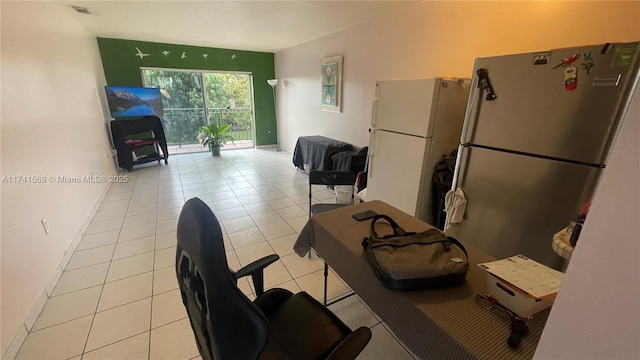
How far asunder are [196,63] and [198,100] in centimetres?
86

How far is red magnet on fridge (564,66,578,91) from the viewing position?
1282 millimetres

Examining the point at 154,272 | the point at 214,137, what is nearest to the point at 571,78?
the point at 154,272

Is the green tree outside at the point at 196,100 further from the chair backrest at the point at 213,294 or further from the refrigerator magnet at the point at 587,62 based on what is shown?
the refrigerator magnet at the point at 587,62

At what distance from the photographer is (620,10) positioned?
155 centimetres

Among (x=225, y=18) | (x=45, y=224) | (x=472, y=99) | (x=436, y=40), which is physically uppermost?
(x=225, y=18)

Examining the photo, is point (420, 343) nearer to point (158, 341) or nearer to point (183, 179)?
point (158, 341)

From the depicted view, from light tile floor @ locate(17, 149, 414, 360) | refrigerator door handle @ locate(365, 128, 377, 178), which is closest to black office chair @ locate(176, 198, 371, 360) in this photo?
light tile floor @ locate(17, 149, 414, 360)

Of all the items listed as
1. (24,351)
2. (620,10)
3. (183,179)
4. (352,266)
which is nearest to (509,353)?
(352,266)

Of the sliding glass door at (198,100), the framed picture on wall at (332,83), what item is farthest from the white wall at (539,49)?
the sliding glass door at (198,100)

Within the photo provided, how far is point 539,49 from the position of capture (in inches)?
76.3

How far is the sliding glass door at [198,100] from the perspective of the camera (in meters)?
5.96

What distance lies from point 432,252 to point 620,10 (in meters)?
1.97

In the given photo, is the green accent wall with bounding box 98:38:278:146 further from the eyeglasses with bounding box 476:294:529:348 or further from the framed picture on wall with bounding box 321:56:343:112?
the eyeglasses with bounding box 476:294:529:348

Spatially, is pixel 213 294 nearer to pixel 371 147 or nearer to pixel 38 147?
pixel 371 147
